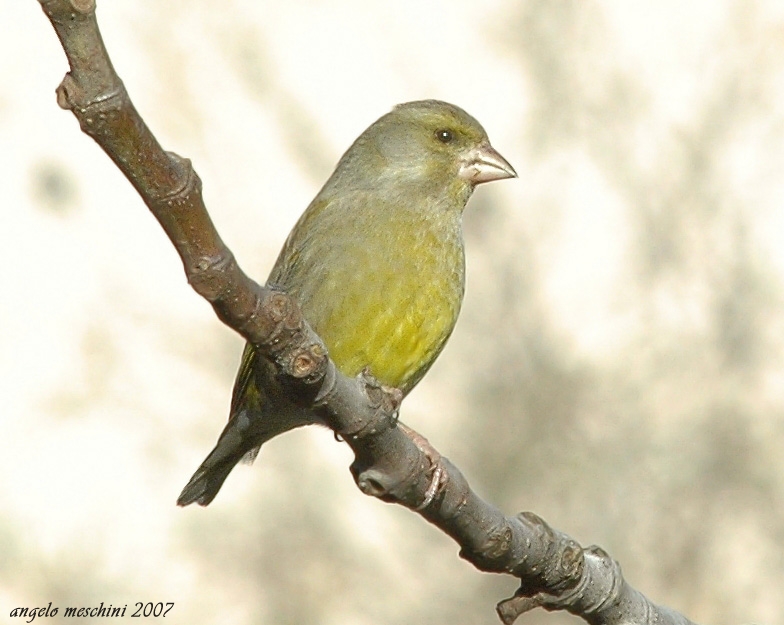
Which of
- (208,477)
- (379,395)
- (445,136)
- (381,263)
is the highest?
(445,136)

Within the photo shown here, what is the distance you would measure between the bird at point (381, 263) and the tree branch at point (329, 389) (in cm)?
65

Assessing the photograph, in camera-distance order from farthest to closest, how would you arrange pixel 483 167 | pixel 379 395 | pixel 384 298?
pixel 483 167, pixel 384 298, pixel 379 395

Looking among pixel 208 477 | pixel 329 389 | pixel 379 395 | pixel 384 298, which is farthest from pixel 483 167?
pixel 329 389

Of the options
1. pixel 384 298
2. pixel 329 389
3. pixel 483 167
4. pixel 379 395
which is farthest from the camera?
pixel 483 167

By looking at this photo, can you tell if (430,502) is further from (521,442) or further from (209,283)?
(521,442)

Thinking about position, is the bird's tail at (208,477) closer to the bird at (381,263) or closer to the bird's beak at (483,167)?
the bird at (381,263)

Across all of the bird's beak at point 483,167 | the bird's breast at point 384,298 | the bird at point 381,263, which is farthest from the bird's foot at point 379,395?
Result: the bird's beak at point 483,167

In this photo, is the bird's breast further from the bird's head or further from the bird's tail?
the bird's tail

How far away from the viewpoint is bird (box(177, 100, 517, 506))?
13.2ft

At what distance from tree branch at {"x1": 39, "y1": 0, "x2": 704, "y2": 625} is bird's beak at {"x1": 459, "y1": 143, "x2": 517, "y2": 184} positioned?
149 centimetres

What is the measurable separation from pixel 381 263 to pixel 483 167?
767 millimetres

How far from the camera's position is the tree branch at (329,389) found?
2.04m

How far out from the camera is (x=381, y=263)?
13.5 feet

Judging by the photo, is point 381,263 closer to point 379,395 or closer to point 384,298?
point 384,298
